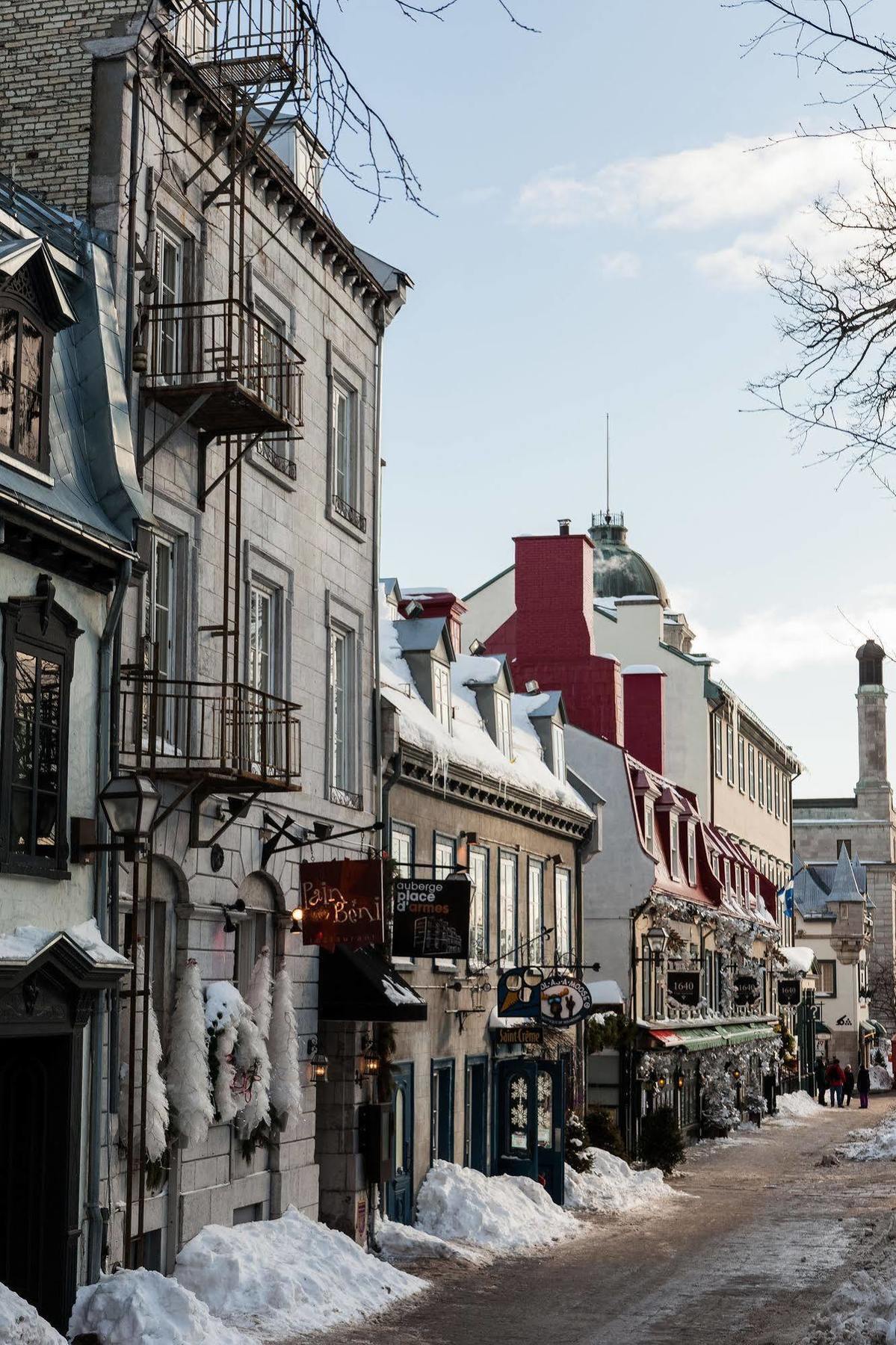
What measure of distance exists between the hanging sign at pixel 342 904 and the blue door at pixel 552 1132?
30.7 feet

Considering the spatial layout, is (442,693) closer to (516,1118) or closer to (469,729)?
(469,729)

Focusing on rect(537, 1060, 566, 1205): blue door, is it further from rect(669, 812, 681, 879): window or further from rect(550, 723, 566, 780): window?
rect(669, 812, 681, 879): window

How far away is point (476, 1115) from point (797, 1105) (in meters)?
33.2

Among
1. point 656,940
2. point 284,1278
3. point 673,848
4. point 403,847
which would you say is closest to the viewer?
point 284,1278

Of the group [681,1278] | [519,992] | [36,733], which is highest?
[36,733]

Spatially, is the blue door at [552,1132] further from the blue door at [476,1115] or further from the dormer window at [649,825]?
the dormer window at [649,825]

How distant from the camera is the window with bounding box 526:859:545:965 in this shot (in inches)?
1218

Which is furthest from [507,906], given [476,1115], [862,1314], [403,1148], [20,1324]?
[20,1324]

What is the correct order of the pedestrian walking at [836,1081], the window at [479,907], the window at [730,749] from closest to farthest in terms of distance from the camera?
the window at [479,907] < the window at [730,749] < the pedestrian walking at [836,1081]

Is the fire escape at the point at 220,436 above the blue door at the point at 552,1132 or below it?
above

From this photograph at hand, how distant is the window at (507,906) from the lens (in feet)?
95.7

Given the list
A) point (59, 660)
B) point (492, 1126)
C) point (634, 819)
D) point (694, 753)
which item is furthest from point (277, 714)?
point (694, 753)

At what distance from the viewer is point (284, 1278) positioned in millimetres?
17062

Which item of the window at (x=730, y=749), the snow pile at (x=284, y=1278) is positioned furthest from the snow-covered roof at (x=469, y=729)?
the window at (x=730, y=749)
